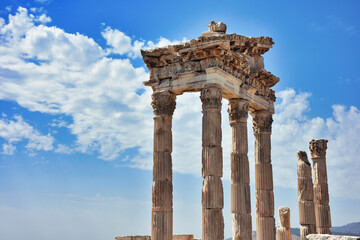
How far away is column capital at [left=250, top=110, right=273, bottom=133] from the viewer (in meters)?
28.1

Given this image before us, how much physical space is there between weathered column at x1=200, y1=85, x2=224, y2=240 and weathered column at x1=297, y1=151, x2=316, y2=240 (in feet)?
25.6

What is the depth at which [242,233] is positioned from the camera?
939 inches

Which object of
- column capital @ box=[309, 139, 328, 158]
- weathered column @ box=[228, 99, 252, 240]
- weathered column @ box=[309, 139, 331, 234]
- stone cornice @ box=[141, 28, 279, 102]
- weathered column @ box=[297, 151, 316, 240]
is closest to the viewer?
stone cornice @ box=[141, 28, 279, 102]

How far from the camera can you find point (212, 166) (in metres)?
22.1

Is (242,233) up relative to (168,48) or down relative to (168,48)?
down

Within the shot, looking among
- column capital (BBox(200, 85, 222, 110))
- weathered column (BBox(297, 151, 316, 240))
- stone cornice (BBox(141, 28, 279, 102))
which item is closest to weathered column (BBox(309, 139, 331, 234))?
weathered column (BBox(297, 151, 316, 240))

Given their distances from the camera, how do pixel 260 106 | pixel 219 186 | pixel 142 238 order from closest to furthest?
1. pixel 219 186
2. pixel 142 238
3. pixel 260 106

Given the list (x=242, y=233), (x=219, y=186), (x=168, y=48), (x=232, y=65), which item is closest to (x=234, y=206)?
(x=242, y=233)

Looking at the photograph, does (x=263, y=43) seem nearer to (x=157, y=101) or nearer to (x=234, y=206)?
(x=157, y=101)

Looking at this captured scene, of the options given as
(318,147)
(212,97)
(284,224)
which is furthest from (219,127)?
(284,224)

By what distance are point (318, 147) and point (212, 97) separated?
10.00 meters

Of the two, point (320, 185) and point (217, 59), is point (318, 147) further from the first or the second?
point (217, 59)

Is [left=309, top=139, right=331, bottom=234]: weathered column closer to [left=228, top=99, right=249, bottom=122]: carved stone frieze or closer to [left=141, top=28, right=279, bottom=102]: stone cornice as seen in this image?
[left=141, top=28, right=279, bottom=102]: stone cornice

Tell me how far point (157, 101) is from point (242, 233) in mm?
7832
